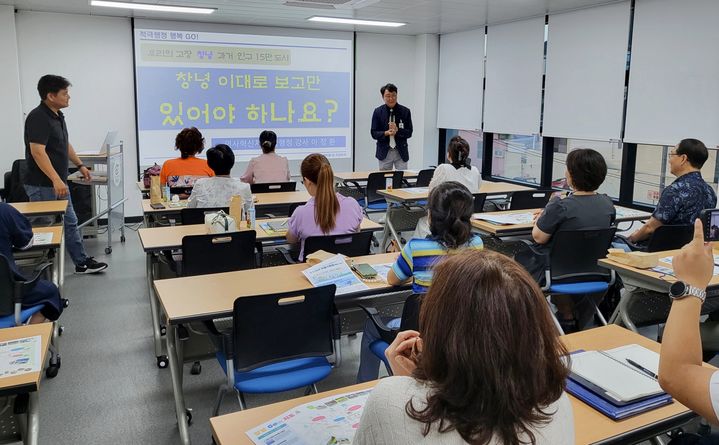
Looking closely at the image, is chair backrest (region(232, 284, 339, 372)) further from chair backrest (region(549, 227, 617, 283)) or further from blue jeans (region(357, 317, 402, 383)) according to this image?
chair backrest (region(549, 227, 617, 283))

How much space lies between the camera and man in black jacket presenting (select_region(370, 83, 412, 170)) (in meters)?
7.70

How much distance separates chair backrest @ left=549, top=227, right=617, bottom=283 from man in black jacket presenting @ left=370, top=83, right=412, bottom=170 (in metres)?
4.34

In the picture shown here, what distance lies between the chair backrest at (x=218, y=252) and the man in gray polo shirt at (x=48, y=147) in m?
2.17

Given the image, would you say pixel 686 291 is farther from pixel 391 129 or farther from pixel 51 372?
pixel 391 129

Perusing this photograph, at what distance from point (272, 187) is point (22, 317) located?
9.26 ft

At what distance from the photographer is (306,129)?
872cm

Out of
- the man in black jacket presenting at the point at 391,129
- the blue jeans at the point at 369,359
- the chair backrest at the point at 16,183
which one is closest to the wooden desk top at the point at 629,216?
the blue jeans at the point at 369,359

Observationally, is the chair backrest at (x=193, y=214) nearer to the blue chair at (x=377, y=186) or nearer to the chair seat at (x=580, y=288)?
the chair seat at (x=580, y=288)

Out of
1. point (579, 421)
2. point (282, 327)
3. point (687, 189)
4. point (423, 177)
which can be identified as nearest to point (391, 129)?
point (423, 177)

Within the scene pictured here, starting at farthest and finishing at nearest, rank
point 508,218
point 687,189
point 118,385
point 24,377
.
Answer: point 508,218
point 687,189
point 118,385
point 24,377

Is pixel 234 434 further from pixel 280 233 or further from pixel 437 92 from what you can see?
pixel 437 92

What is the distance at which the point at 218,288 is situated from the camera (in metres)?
2.69

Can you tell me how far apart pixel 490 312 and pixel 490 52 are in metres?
7.70

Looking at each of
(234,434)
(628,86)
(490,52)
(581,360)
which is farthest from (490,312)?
(490,52)
